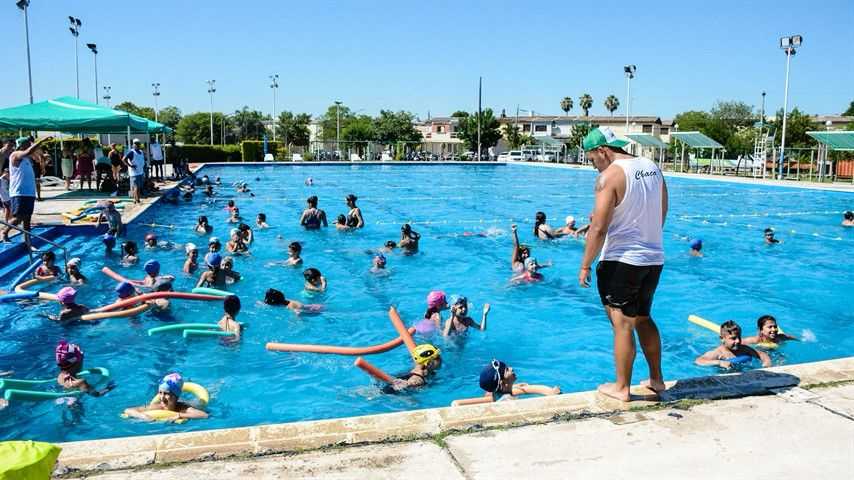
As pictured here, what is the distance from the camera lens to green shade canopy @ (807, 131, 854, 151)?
94.2 ft

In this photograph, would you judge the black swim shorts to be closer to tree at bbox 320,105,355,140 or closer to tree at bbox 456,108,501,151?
tree at bbox 456,108,501,151

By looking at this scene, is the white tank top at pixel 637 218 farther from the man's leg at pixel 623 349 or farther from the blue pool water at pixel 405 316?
the blue pool water at pixel 405 316

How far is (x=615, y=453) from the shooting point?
11.4 ft

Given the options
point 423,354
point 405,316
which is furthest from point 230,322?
point 423,354

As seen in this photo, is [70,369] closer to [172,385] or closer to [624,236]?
[172,385]

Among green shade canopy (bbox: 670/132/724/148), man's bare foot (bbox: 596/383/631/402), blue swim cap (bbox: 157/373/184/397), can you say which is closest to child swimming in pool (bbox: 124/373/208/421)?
blue swim cap (bbox: 157/373/184/397)

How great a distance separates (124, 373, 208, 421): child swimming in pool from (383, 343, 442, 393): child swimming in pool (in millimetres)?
1696

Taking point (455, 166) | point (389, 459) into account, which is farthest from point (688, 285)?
point (455, 166)

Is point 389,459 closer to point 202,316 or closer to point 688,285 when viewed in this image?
point 202,316

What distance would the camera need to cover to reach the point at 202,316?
8.79 metres

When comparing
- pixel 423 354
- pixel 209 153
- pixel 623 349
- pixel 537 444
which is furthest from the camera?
pixel 209 153

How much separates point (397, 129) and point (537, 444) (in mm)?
75003

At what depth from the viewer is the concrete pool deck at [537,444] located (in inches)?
129

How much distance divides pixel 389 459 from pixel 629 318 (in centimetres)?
165
